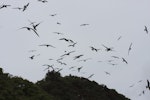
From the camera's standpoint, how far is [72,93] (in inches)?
2923

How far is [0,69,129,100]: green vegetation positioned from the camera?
54806mm

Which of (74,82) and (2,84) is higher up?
(2,84)

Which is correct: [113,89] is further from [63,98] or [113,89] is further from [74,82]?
[63,98]

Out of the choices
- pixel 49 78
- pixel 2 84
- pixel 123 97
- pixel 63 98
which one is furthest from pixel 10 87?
pixel 123 97

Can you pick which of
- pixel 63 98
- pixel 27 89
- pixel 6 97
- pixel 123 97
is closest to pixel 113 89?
pixel 123 97

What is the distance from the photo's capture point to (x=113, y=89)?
287 feet

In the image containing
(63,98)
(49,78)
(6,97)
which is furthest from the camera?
(49,78)

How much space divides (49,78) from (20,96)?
25170 mm

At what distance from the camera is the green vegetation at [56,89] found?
54.8m

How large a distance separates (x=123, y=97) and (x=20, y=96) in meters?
36.3

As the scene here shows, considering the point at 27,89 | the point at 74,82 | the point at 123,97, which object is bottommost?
the point at 123,97

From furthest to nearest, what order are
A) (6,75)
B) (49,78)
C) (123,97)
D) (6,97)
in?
(123,97) < (49,78) < (6,75) < (6,97)

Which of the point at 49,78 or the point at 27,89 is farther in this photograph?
the point at 49,78

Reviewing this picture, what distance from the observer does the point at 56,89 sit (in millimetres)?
74000
